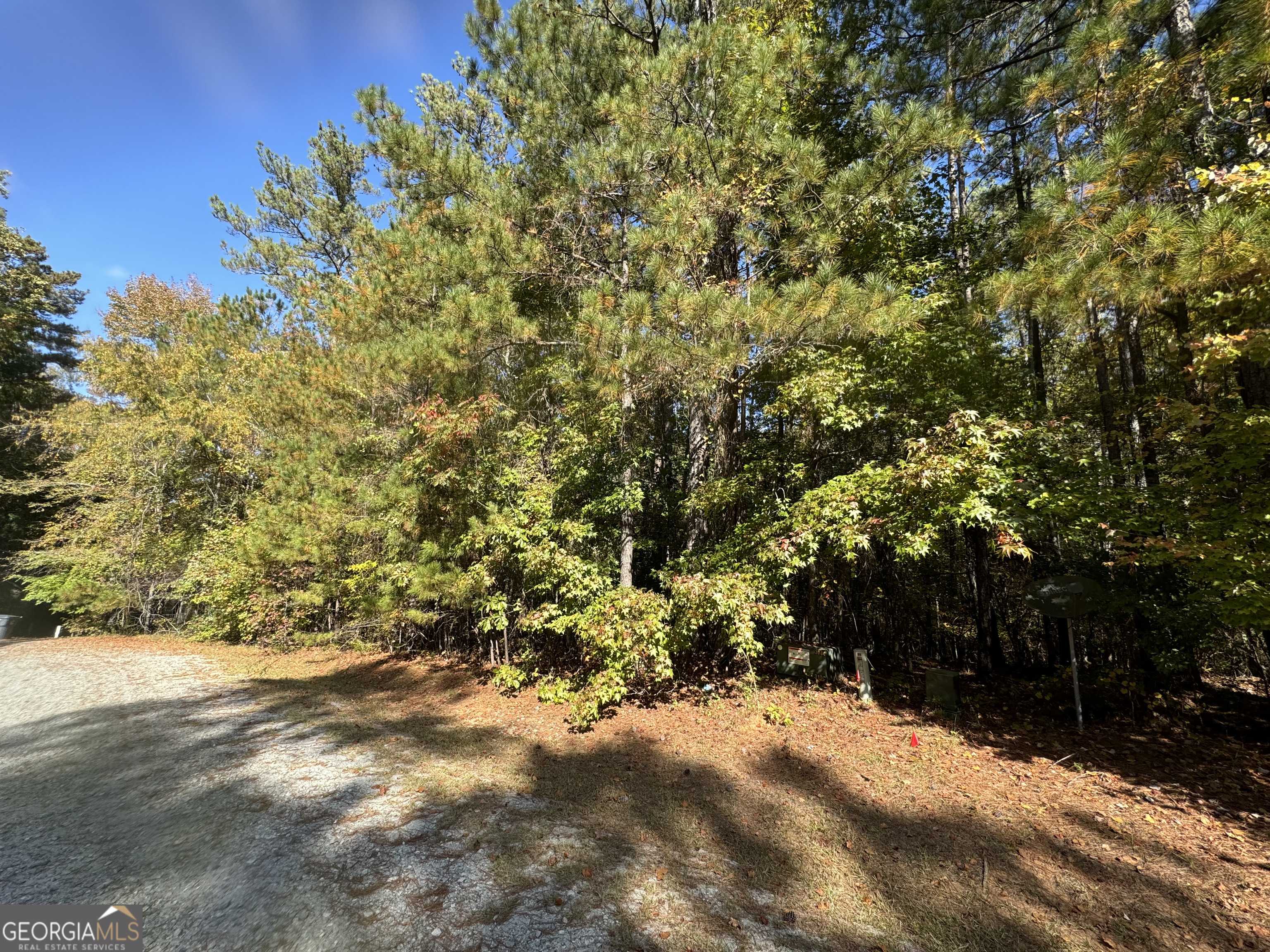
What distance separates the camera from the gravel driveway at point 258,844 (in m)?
2.50

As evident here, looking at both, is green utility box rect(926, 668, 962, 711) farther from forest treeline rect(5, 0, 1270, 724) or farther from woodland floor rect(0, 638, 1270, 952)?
forest treeline rect(5, 0, 1270, 724)

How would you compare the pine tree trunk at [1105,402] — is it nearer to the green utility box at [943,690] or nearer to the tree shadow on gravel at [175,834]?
the green utility box at [943,690]

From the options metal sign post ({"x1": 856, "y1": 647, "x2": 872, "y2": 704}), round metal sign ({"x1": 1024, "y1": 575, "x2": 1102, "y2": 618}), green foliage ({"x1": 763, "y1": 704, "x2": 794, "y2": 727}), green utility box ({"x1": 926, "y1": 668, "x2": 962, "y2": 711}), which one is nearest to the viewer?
round metal sign ({"x1": 1024, "y1": 575, "x2": 1102, "y2": 618})

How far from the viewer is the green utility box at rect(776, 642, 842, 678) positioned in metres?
7.09

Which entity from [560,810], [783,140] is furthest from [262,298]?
[560,810]

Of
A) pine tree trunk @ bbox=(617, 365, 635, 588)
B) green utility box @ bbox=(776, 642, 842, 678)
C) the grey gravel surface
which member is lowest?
the grey gravel surface

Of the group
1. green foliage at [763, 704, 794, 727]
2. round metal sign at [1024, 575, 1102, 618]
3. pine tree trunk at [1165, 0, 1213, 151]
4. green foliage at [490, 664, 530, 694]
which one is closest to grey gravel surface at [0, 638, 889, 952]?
→ green foliage at [490, 664, 530, 694]

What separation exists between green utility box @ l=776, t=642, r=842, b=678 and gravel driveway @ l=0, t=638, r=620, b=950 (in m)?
4.39

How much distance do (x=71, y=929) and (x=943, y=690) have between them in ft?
25.3

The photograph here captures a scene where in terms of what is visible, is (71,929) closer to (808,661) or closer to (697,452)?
(697,452)

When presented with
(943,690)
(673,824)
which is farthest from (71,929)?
(943,690)

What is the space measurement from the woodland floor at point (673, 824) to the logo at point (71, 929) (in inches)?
4.1

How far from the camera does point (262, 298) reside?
14.1 m

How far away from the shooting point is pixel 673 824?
3.77 metres
